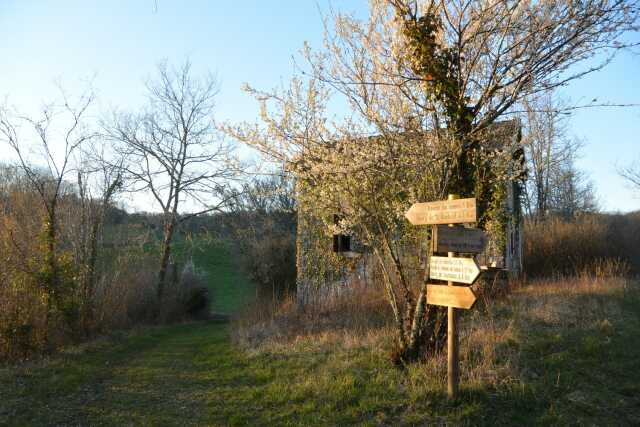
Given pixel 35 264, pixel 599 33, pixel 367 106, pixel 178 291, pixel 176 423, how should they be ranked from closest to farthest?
pixel 176 423, pixel 599 33, pixel 367 106, pixel 35 264, pixel 178 291

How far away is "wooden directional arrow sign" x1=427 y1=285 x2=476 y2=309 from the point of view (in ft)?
15.3

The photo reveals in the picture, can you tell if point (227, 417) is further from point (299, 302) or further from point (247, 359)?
point (299, 302)

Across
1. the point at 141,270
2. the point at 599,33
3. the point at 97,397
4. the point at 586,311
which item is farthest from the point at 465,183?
the point at 141,270

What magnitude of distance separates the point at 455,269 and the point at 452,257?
167 millimetres

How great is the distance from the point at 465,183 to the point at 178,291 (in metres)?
15.8

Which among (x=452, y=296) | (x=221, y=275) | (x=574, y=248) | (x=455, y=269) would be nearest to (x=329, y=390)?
(x=452, y=296)

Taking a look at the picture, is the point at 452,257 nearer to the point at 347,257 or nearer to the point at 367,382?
the point at 367,382

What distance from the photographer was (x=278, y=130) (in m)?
6.99

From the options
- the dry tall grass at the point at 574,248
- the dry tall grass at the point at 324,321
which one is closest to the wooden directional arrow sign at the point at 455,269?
the dry tall grass at the point at 324,321

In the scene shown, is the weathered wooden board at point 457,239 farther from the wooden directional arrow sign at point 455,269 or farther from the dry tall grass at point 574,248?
the dry tall grass at point 574,248

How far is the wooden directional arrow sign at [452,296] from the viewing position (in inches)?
184

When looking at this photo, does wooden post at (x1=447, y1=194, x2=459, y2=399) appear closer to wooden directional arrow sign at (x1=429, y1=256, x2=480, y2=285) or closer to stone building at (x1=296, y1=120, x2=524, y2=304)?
wooden directional arrow sign at (x1=429, y1=256, x2=480, y2=285)

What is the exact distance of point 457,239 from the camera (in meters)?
5.02

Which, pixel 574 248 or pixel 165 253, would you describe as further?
pixel 165 253
